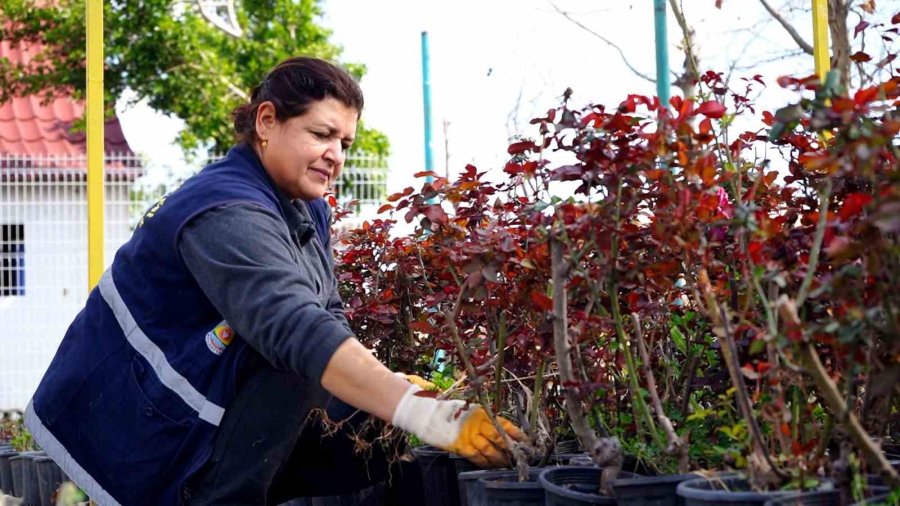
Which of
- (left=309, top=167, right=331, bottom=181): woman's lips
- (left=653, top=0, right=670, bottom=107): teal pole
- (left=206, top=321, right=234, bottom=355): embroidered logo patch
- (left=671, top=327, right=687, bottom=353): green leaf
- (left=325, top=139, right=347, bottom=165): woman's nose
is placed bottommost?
(left=671, top=327, right=687, bottom=353): green leaf

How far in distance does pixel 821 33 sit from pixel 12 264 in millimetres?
7082

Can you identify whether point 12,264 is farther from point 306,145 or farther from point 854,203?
point 854,203

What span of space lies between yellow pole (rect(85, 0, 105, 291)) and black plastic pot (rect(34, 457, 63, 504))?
118 centimetres

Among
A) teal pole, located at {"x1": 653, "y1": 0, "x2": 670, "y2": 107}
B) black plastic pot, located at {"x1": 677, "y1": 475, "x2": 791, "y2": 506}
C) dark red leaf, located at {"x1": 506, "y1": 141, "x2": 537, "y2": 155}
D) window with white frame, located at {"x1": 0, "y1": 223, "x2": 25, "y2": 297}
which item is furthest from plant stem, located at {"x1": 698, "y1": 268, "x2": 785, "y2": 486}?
window with white frame, located at {"x1": 0, "y1": 223, "x2": 25, "y2": 297}

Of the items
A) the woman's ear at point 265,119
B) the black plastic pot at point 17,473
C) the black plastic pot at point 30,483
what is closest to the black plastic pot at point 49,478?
the black plastic pot at point 30,483

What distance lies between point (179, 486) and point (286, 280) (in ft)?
2.31

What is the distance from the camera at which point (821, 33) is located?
12.3 ft

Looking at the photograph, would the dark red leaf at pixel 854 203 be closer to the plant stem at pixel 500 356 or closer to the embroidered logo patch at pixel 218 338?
the plant stem at pixel 500 356

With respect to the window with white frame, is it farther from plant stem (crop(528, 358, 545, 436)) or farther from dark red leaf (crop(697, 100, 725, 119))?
dark red leaf (crop(697, 100, 725, 119))

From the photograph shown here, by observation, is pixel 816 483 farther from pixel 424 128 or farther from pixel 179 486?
pixel 424 128

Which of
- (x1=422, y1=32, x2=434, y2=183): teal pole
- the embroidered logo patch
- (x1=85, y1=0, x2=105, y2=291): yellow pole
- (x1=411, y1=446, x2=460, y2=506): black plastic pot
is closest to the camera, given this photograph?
the embroidered logo patch

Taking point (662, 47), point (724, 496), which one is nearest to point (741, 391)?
point (724, 496)

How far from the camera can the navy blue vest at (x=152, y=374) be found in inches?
107

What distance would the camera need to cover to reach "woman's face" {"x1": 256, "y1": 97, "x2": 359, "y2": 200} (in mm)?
2854
